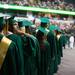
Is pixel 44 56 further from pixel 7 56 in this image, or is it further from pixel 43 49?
pixel 7 56

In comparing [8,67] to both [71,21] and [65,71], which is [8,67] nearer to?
[65,71]

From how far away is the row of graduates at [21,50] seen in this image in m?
4.84

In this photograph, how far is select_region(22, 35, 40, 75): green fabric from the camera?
680 cm

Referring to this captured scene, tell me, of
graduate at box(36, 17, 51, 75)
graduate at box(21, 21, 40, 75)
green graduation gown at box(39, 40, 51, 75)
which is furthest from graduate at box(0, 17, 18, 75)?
green graduation gown at box(39, 40, 51, 75)

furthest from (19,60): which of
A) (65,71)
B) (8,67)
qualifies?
(65,71)

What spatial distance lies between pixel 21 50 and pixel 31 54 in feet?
3.59

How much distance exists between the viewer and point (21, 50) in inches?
230

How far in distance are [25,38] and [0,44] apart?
6.32 ft

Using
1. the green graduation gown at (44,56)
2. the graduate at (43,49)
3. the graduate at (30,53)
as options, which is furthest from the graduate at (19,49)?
the green graduation gown at (44,56)

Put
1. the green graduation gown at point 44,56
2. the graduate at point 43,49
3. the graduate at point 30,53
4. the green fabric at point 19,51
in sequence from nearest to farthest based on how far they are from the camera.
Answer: the green fabric at point 19,51, the graduate at point 30,53, the graduate at point 43,49, the green graduation gown at point 44,56

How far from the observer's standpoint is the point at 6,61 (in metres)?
4.85

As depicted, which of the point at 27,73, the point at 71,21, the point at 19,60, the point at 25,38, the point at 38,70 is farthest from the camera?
the point at 71,21

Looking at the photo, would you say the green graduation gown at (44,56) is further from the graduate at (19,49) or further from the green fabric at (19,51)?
the green fabric at (19,51)

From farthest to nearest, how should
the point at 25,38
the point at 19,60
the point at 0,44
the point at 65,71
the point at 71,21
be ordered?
the point at 71,21, the point at 65,71, the point at 25,38, the point at 19,60, the point at 0,44
